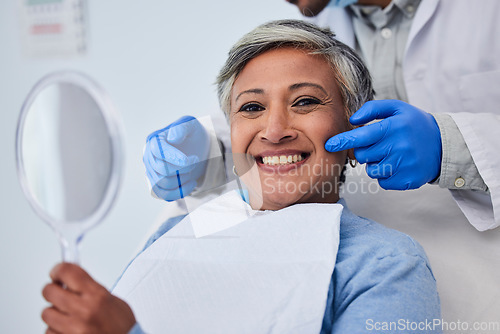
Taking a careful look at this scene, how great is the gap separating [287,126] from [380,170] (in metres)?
0.25

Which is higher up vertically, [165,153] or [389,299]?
[165,153]

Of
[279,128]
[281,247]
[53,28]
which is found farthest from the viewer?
[53,28]

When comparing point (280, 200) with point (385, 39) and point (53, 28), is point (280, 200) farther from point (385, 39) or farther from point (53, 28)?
point (53, 28)

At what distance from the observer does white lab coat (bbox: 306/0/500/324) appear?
1.08 meters

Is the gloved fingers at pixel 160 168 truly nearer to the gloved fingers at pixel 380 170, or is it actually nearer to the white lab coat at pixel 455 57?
the gloved fingers at pixel 380 170

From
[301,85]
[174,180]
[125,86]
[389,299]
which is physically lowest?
[389,299]

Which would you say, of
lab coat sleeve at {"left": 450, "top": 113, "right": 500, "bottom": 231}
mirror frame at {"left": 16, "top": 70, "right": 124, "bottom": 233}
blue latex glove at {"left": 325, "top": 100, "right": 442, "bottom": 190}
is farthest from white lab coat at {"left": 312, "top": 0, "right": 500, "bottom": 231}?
mirror frame at {"left": 16, "top": 70, "right": 124, "bottom": 233}

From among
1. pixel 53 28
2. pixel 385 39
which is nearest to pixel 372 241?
pixel 385 39

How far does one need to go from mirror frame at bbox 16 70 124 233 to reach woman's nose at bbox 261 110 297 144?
1.34 ft

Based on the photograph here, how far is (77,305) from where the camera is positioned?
1.91 feet

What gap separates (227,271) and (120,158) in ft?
1.01

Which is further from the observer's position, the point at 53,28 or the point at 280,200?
the point at 53,28

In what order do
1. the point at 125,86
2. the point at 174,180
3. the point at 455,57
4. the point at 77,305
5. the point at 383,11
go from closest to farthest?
the point at 77,305, the point at 174,180, the point at 455,57, the point at 383,11, the point at 125,86

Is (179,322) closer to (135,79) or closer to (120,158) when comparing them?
(120,158)
